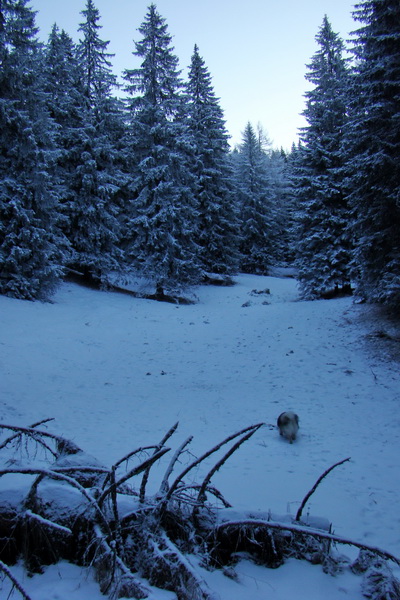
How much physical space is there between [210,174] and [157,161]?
5959mm

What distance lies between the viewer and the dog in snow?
20.6 ft

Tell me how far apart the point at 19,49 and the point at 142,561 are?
17.5m

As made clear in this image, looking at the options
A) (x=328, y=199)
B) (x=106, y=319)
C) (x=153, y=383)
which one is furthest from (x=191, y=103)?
(x=153, y=383)

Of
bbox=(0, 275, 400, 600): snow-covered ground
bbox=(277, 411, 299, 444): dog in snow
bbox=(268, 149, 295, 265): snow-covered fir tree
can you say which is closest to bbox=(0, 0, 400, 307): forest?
bbox=(0, 275, 400, 600): snow-covered ground

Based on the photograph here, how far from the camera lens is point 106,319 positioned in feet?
46.5

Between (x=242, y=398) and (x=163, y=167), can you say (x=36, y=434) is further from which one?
(x=163, y=167)

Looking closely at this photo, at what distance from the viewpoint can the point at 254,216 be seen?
3152cm

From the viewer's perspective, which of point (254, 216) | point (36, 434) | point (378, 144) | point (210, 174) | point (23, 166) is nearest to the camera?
point (36, 434)

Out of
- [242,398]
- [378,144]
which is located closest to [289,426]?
[242,398]

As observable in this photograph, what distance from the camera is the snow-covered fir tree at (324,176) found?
Answer: 1728 cm

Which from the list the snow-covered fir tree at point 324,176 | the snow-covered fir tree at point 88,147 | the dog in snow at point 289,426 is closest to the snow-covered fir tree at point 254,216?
the snow-covered fir tree at point 324,176

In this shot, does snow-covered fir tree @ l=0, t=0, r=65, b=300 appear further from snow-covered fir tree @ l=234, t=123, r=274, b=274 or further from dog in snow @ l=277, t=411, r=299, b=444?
snow-covered fir tree @ l=234, t=123, r=274, b=274

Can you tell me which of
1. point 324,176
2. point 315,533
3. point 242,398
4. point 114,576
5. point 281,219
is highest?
point 281,219

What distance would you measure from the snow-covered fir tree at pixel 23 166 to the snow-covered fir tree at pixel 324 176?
12.3 m
